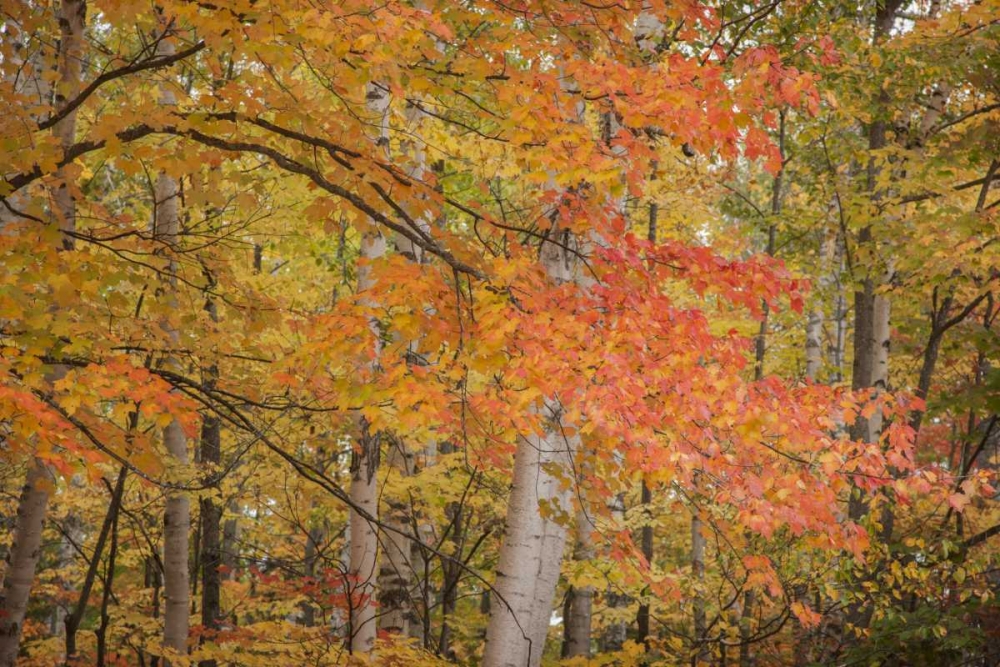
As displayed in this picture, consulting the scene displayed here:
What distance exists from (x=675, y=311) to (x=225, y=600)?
39.7ft

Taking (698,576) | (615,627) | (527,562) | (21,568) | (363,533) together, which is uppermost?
(363,533)

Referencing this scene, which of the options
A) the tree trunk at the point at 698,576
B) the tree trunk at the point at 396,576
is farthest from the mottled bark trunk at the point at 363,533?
the tree trunk at the point at 698,576

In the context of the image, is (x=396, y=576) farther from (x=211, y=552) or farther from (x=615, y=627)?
(x=615, y=627)

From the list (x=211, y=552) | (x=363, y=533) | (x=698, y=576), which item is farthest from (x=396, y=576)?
(x=698, y=576)

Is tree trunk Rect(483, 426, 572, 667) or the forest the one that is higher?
the forest

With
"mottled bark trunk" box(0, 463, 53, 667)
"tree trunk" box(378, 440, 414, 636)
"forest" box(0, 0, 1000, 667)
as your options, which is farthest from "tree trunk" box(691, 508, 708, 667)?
"mottled bark trunk" box(0, 463, 53, 667)

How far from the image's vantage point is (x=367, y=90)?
7.54 m

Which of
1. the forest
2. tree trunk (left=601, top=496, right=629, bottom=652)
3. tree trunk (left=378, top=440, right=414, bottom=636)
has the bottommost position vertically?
tree trunk (left=601, top=496, right=629, bottom=652)

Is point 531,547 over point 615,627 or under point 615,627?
over

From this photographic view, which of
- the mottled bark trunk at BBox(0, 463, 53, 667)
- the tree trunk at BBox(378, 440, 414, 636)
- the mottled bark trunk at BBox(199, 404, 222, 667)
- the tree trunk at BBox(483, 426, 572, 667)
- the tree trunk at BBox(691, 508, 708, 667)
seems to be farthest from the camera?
the tree trunk at BBox(691, 508, 708, 667)

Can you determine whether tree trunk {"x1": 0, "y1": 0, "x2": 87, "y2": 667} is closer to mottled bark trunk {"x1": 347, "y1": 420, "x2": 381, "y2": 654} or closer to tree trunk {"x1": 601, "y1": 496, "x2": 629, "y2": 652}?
mottled bark trunk {"x1": 347, "y1": 420, "x2": 381, "y2": 654}

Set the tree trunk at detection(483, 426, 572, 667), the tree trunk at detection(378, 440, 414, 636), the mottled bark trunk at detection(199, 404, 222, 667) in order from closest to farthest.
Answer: the tree trunk at detection(483, 426, 572, 667) → the tree trunk at detection(378, 440, 414, 636) → the mottled bark trunk at detection(199, 404, 222, 667)

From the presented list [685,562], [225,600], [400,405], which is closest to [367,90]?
[400,405]

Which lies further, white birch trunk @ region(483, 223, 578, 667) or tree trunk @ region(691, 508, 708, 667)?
tree trunk @ region(691, 508, 708, 667)
